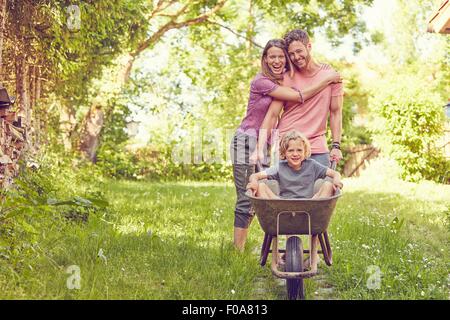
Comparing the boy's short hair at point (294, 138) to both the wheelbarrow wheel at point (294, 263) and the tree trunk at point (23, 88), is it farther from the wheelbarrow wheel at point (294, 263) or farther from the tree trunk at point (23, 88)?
the tree trunk at point (23, 88)

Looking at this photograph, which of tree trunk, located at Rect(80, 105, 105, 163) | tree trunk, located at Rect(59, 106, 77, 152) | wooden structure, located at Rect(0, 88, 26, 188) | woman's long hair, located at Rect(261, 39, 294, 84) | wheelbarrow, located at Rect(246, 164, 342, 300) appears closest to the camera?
wheelbarrow, located at Rect(246, 164, 342, 300)

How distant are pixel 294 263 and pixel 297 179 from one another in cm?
62

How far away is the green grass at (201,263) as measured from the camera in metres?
3.27

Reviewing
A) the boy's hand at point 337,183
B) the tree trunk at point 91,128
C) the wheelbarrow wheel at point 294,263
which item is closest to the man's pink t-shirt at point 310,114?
the boy's hand at point 337,183

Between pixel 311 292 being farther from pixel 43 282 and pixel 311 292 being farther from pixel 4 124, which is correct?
pixel 4 124

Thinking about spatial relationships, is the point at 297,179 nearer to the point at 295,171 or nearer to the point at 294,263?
the point at 295,171

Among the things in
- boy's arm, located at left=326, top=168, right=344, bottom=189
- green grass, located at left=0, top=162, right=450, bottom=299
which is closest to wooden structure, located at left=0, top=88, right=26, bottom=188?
green grass, located at left=0, top=162, right=450, bottom=299

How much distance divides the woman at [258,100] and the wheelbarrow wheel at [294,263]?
998 mm

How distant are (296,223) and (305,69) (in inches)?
49.3

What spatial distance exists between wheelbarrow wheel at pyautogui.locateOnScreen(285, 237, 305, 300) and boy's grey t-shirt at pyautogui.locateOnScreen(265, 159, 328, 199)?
37cm

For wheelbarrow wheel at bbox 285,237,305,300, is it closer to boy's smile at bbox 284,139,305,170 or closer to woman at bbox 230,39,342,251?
boy's smile at bbox 284,139,305,170

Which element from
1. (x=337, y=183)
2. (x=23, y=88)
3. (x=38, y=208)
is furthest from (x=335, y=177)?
(x=23, y=88)

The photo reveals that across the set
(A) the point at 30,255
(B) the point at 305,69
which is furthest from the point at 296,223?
(A) the point at 30,255

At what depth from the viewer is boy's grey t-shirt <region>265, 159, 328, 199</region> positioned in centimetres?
354
